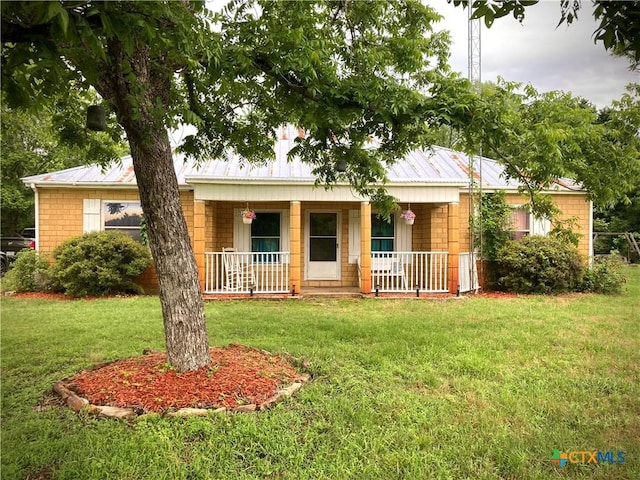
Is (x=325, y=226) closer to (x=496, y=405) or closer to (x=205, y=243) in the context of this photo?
(x=205, y=243)

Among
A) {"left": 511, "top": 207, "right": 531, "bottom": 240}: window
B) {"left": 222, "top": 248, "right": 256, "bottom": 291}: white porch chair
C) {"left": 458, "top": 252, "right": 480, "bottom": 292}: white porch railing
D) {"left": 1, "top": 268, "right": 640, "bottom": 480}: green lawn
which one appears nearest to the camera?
{"left": 1, "top": 268, "right": 640, "bottom": 480}: green lawn

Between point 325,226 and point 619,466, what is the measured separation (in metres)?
9.04

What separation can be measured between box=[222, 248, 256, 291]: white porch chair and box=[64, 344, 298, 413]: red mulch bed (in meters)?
5.00

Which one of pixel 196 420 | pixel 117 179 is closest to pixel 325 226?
pixel 117 179

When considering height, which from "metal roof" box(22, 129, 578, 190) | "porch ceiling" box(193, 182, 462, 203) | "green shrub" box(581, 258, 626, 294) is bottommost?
"green shrub" box(581, 258, 626, 294)

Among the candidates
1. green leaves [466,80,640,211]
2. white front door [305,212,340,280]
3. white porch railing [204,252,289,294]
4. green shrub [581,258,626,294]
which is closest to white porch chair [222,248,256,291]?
white porch railing [204,252,289,294]

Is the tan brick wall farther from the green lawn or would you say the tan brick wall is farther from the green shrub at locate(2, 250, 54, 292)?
the green shrub at locate(2, 250, 54, 292)

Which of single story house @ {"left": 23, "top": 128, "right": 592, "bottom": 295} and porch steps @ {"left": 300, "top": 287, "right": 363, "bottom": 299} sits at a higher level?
single story house @ {"left": 23, "top": 128, "right": 592, "bottom": 295}

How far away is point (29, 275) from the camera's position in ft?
32.3

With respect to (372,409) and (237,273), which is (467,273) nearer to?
(237,273)

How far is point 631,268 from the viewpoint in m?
15.4

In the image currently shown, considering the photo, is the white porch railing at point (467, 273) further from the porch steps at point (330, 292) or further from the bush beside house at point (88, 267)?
the bush beside house at point (88, 267)

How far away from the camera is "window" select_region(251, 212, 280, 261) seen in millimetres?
11055

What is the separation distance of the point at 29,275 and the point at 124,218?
2587 millimetres
